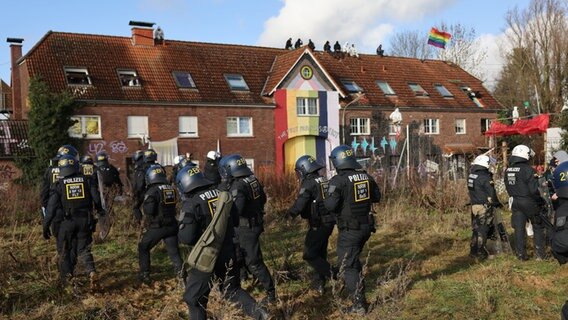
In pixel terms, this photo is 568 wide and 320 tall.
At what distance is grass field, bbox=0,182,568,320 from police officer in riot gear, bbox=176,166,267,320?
0.68 ft

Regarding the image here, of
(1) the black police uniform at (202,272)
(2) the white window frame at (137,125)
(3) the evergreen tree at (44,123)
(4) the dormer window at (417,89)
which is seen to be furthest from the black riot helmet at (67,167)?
(4) the dormer window at (417,89)

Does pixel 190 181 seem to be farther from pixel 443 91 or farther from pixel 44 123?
→ pixel 443 91

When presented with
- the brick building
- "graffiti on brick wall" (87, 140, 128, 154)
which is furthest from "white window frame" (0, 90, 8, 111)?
"graffiti on brick wall" (87, 140, 128, 154)

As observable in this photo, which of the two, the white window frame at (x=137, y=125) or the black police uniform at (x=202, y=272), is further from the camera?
the white window frame at (x=137, y=125)

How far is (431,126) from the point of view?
35.5 m

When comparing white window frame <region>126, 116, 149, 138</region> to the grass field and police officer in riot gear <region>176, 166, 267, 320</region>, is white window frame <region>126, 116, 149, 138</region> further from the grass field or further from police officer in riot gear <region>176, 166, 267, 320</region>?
police officer in riot gear <region>176, 166, 267, 320</region>

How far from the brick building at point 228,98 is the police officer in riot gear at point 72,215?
59.0ft

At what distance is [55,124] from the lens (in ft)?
75.1

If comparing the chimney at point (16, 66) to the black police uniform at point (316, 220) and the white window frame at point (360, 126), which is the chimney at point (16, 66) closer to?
the white window frame at point (360, 126)

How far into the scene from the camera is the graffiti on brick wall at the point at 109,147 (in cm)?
2542

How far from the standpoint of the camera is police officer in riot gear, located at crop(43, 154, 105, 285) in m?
7.88

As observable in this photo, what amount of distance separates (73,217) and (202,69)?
23099 mm

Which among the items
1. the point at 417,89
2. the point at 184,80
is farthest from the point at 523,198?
the point at 417,89

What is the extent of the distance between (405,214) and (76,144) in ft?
52.5
